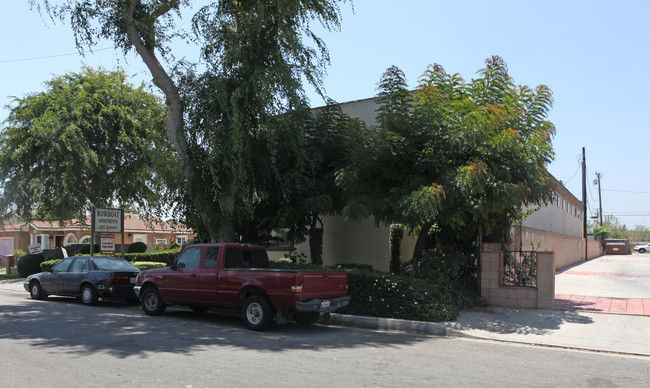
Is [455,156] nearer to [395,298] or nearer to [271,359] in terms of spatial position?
[395,298]

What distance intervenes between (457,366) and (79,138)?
18.7m

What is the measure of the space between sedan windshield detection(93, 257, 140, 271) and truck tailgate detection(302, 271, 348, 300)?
7.36m

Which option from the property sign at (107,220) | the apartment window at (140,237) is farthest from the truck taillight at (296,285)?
the apartment window at (140,237)

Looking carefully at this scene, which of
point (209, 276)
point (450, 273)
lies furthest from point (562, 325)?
point (209, 276)

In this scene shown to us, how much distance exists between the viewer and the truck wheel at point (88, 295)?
13.9 metres

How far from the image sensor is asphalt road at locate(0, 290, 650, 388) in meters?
6.25

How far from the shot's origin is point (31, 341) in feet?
27.6

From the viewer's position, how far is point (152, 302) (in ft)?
39.8

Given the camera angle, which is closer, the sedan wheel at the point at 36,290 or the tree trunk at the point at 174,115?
the tree trunk at the point at 174,115

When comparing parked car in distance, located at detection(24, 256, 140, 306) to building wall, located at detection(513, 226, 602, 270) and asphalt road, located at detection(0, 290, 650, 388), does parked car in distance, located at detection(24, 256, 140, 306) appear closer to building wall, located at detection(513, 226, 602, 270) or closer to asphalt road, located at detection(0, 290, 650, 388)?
asphalt road, located at detection(0, 290, 650, 388)

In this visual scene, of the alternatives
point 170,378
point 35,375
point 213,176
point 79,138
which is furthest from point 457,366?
point 79,138

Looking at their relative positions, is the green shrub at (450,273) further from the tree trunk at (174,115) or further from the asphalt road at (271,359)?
the tree trunk at (174,115)

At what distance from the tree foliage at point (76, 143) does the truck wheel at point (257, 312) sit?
11701mm

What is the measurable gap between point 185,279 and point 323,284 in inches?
136
